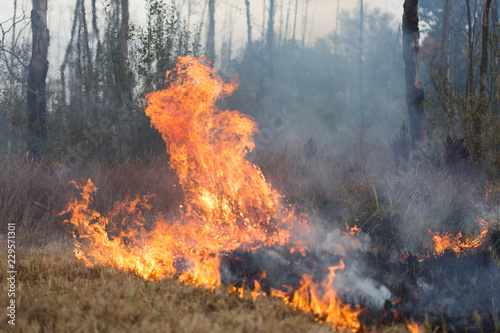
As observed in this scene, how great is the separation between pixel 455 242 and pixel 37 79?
33.1ft

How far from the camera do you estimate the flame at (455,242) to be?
507cm

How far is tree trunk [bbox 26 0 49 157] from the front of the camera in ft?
33.0

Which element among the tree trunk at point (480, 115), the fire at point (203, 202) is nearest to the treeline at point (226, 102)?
the tree trunk at point (480, 115)

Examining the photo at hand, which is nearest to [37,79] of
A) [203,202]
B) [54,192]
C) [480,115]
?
[54,192]

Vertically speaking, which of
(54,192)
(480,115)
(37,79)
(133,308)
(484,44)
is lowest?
(133,308)

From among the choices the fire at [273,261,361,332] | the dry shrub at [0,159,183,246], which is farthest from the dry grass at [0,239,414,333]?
the dry shrub at [0,159,183,246]

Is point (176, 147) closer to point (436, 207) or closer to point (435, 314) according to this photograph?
point (435, 314)

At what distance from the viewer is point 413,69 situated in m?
9.12

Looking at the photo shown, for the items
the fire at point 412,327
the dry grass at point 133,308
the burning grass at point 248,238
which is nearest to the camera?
the dry grass at point 133,308

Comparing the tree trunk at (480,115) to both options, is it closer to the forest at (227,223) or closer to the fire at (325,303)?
the forest at (227,223)

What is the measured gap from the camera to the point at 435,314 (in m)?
3.32

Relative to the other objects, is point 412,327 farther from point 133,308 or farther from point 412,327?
point 133,308

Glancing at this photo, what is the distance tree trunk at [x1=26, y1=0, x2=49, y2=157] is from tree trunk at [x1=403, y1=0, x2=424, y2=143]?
29.1ft

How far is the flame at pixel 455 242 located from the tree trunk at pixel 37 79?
928cm
